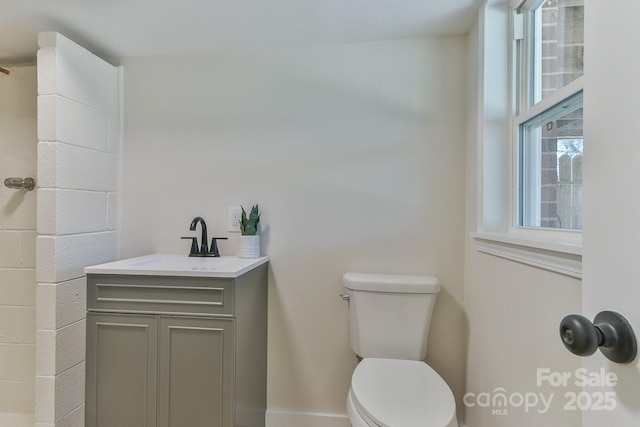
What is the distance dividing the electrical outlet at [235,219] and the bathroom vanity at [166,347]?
425 mm

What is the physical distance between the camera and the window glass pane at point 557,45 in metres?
0.98

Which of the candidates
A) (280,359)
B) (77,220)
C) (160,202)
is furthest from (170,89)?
Answer: (280,359)

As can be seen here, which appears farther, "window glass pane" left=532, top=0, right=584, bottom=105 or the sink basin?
the sink basin

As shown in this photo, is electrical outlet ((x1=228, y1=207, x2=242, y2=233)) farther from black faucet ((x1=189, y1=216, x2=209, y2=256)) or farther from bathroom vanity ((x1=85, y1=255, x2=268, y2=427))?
bathroom vanity ((x1=85, y1=255, x2=268, y2=427))

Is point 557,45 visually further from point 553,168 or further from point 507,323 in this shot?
point 507,323

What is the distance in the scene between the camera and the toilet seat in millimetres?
1063

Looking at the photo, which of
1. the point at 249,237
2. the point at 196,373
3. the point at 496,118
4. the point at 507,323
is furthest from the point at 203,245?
the point at 496,118

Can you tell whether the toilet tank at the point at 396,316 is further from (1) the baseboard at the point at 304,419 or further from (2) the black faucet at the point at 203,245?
(2) the black faucet at the point at 203,245

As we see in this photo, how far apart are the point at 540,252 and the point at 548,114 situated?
1.75 feet

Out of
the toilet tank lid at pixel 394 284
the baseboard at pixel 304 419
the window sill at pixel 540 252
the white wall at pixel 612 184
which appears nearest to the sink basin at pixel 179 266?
the toilet tank lid at pixel 394 284

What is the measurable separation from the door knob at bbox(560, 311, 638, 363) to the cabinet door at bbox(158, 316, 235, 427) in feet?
3.96

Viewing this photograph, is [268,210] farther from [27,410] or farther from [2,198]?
[27,410]

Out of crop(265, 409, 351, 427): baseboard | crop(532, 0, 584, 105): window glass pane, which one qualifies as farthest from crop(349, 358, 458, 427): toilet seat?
crop(532, 0, 584, 105): window glass pane

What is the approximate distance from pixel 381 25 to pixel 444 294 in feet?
4.64
